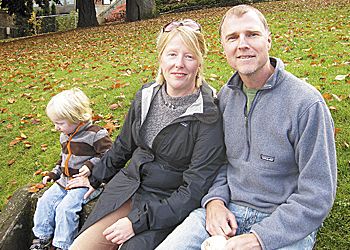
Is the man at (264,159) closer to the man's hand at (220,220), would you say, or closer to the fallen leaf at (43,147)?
the man's hand at (220,220)

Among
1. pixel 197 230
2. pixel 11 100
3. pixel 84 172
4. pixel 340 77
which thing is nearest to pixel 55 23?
pixel 11 100

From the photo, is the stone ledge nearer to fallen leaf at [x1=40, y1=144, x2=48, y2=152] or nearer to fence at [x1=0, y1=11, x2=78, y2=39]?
fallen leaf at [x1=40, y1=144, x2=48, y2=152]

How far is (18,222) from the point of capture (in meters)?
3.84

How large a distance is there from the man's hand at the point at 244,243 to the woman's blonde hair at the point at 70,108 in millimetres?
1705

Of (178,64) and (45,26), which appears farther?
(45,26)

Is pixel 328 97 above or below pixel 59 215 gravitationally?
above

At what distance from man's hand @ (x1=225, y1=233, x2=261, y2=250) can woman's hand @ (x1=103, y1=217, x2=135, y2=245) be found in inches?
26.9

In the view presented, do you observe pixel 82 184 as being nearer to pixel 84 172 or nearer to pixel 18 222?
pixel 84 172

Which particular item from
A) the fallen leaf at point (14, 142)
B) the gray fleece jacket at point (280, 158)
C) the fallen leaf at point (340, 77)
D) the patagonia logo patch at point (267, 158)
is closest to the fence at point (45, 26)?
the fallen leaf at point (14, 142)

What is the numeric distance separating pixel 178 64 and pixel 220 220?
1.03m

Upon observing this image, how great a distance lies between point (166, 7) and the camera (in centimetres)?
2516

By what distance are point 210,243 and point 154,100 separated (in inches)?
44.0

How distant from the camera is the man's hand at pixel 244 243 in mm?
2340

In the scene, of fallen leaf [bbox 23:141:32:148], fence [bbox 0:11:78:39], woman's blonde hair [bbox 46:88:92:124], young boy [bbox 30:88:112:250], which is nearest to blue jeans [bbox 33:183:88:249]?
young boy [bbox 30:88:112:250]
